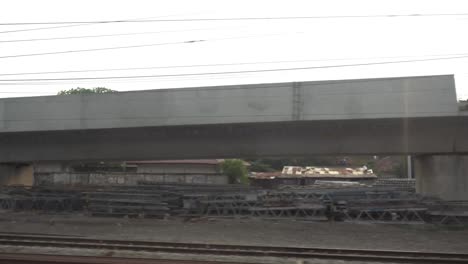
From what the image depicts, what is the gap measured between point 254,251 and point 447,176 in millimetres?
17095

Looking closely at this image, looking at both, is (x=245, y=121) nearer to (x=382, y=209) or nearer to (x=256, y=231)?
(x=256, y=231)

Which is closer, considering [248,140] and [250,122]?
[250,122]

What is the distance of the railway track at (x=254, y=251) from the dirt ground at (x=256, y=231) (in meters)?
1.98

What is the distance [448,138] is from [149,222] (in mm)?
17447

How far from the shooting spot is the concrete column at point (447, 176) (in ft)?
80.3

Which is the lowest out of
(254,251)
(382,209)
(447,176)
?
(254,251)

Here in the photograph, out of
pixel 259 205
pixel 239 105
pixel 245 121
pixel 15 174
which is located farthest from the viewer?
pixel 15 174

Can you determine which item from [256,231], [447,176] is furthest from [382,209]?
[256,231]

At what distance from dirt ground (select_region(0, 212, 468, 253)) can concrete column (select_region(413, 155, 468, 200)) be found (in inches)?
183

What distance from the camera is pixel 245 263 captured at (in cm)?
1144

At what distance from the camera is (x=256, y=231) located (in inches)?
744

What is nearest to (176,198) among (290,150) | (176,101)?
(176,101)

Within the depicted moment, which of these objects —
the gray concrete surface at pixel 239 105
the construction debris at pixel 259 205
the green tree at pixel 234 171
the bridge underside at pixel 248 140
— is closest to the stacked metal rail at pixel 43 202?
the construction debris at pixel 259 205

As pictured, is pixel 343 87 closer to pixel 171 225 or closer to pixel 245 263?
pixel 171 225
